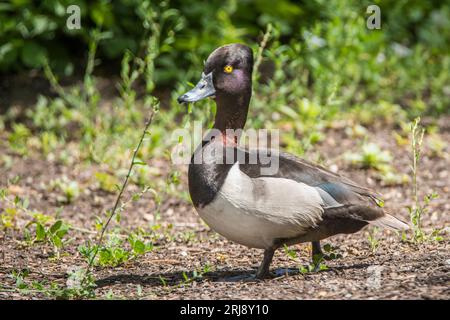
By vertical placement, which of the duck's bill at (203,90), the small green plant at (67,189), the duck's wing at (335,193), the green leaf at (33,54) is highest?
A: the green leaf at (33,54)

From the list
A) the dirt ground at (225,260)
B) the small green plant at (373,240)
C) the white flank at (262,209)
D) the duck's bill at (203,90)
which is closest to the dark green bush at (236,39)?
the dirt ground at (225,260)

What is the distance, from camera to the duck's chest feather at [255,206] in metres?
4.19

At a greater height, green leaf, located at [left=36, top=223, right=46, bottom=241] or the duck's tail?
the duck's tail

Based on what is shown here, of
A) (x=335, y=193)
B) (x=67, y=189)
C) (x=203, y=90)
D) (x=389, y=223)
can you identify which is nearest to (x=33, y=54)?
(x=67, y=189)

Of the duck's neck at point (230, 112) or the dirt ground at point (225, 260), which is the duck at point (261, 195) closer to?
the duck's neck at point (230, 112)

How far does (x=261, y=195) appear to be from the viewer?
13.8 feet

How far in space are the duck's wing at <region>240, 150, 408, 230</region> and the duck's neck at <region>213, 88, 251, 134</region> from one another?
10.5 inches

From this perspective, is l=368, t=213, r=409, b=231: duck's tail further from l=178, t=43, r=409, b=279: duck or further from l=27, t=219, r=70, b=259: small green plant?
l=27, t=219, r=70, b=259: small green plant

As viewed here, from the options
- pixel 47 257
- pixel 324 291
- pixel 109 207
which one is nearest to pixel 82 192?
pixel 109 207

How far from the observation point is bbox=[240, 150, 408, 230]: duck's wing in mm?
4324

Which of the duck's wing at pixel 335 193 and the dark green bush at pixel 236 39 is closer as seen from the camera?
the duck's wing at pixel 335 193

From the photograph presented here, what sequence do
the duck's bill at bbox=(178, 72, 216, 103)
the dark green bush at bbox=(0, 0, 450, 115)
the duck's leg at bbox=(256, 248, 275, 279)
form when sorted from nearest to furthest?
the duck's leg at bbox=(256, 248, 275, 279) → the duck's bill at bbox=(178, 72, 216, 103) → the dark green bush at bbox=(0, 0, 450, 115)

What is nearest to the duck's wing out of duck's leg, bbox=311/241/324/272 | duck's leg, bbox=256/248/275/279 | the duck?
the duck
